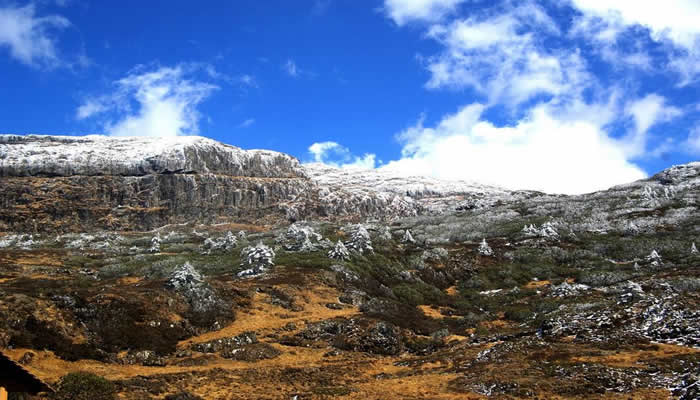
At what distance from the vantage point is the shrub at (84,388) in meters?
20.3

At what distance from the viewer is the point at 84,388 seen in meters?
20.9

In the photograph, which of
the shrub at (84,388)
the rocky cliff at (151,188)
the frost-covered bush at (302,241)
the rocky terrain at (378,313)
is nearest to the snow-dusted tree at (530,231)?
the rocky terrain at (378,313)

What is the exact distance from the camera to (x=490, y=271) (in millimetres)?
63156

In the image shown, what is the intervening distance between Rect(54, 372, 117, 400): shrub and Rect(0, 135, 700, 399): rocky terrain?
0.36ft

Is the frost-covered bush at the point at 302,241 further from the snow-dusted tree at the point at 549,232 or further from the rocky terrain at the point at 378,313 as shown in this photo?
the snow-dusted tree at the point at 549,232

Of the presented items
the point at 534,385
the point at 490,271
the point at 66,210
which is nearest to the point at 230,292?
the point at 534,385

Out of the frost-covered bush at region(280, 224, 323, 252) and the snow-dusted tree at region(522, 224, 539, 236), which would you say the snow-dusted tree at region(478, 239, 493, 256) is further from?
the frost-covered bush at region(280, 224, 323, 252)

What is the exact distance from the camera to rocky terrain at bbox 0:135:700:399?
24.4 metres

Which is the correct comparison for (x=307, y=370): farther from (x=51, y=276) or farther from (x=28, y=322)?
(x=51, y=276)

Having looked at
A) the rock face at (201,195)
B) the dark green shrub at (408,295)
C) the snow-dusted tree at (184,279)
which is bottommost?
the dark green shrub at (408,295)

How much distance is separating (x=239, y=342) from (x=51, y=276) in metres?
28.7

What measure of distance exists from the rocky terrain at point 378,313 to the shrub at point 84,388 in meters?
0.11

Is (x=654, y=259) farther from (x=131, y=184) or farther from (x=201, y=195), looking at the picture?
(x=131, y=184)

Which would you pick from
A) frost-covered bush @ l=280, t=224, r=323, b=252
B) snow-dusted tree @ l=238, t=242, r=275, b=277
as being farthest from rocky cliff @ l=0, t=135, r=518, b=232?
snow-dusted tree @ l=238, t=242, r=275, b=277
